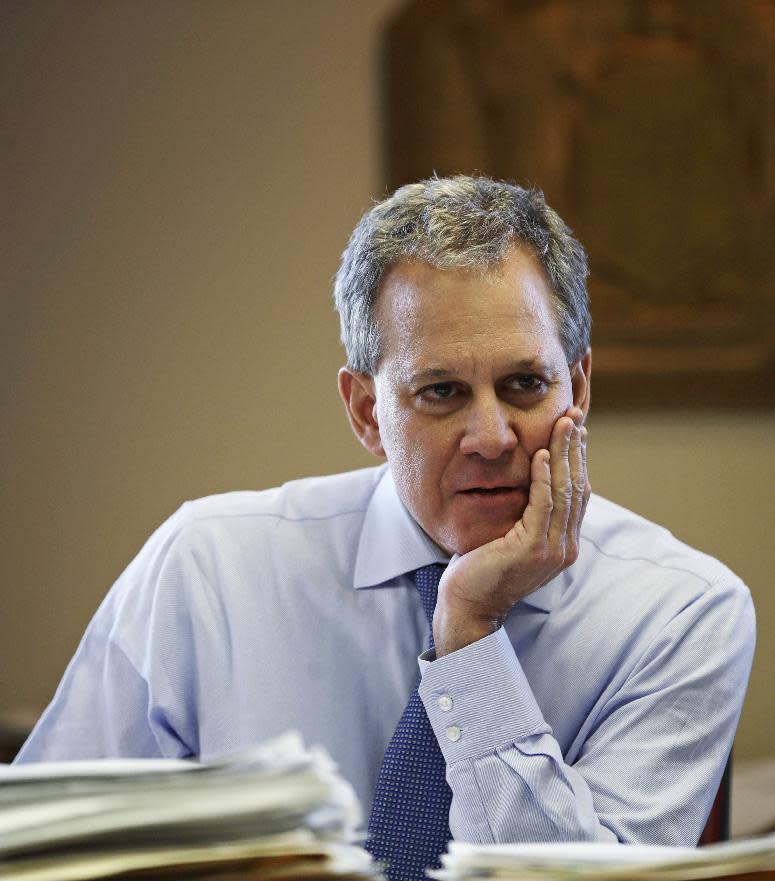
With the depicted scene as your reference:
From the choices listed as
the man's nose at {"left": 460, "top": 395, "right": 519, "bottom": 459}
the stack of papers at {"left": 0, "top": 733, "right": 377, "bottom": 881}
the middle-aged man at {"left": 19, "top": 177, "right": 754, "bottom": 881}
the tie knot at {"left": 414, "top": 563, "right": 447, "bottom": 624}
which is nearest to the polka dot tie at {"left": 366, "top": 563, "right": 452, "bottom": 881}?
the middle-aged man at {"left": 19, "top": 177, "right": 754, "bottom": 881}

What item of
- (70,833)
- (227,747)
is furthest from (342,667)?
(70,833)

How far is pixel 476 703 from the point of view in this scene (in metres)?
1.28

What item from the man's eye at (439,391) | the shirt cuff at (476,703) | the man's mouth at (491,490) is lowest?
the shirt cuff at (476,703)

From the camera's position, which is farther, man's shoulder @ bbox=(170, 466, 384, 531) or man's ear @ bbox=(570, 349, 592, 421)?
man's shoulder @ bbox=(170, 466, 384, 531)

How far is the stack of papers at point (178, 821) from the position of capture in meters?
0.71

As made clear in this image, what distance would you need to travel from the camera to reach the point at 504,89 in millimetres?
3199

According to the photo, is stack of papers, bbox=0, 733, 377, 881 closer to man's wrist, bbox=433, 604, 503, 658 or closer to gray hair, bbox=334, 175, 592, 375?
man's wrist, bbox=433, 604, 503, 658

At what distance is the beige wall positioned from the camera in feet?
10.7

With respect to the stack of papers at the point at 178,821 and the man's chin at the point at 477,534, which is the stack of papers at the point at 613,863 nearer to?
the stack of papers at the point at 178,821

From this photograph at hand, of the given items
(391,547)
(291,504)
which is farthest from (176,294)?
(391,547)

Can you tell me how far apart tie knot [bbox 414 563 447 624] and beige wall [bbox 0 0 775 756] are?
1802 millimetres

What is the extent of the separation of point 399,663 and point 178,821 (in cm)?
79

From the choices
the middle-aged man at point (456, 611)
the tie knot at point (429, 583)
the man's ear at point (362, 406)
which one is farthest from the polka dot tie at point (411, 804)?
the man's ear at point (362, 406)

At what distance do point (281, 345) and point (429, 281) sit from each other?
186cm
